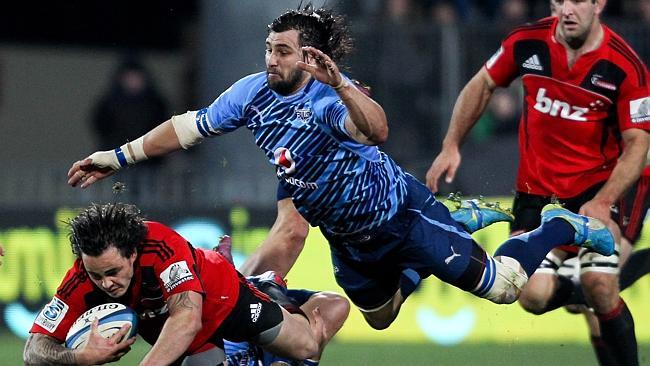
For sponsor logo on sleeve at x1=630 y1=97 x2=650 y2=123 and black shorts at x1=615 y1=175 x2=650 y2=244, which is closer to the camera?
sponsor logo on sleeve at x1=630 y1=97 x2=650 y2=123

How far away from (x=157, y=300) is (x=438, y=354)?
3.56 m

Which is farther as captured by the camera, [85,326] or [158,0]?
[158,0]

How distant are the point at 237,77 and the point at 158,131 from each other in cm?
383

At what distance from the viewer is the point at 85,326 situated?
688 centimetres

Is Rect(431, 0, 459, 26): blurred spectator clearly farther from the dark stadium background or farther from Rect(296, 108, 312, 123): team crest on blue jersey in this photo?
Rect(296, 108, 312, 123): team crest on blue jersey

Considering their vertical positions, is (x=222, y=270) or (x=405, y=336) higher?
(x=222, y=270)

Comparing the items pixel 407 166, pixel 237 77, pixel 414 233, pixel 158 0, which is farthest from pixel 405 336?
pixel 158 0

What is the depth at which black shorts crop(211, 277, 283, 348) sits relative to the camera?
7332 millimetres

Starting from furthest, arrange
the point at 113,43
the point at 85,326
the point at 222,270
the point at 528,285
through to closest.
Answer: the point at 113,43
the point at 528,285
the point at 222,270
the point at 85,326

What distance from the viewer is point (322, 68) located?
652 centimetres

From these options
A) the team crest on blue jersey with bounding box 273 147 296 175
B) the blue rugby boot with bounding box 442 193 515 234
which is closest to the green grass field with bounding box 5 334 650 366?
the blue rugby boot with bounding box 442 193 515 234

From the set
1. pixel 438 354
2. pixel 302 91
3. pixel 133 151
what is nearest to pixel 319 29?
pixel 302 91

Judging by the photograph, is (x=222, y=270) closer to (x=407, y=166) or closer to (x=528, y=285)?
(x=528, y=285)

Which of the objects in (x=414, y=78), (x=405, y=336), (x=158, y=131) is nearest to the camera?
(x=158, y=131)
